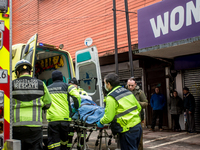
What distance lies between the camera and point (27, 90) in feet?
10.8

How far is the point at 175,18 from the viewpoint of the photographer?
7.51m

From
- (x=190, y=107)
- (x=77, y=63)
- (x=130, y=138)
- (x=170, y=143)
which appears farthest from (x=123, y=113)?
(x=190, y=107)

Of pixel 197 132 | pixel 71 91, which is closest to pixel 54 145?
pixel 71 91

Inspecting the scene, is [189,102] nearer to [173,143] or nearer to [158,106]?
[158,106]

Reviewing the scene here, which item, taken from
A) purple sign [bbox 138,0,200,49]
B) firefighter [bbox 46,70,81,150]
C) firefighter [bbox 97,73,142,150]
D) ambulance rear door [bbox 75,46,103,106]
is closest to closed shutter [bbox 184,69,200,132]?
purple sign [bbox 138,0,200,49]

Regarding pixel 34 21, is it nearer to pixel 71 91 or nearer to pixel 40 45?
pixel 40 45

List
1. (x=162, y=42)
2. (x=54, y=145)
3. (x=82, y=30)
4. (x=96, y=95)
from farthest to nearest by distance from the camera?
(x=82, y=30) → (x=162, y=42) → (x=96, y=95) → (x=54, y=145)

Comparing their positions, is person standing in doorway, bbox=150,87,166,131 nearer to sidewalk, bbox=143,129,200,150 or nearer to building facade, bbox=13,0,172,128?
building facade, bbox=13,0,172,128

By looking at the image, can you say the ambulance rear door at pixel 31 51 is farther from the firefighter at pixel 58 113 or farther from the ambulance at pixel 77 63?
the firefighter at pixel 58 113

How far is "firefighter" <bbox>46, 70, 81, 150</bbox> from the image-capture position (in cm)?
466

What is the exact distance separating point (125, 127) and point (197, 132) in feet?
22.2

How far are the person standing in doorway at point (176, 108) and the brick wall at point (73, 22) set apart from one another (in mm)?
2789

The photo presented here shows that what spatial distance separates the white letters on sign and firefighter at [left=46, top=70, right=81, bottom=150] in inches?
171

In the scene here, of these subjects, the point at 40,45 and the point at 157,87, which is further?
the point at 157,87
